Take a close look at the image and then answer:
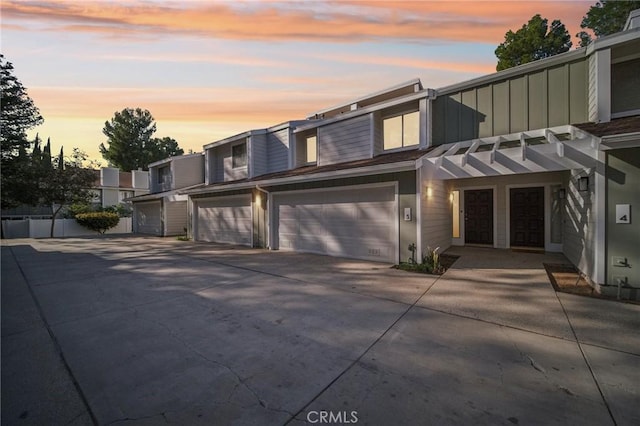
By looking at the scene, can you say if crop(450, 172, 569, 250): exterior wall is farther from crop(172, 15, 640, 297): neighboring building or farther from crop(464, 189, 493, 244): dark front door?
crop(464, 189, 493, 244): dark front door

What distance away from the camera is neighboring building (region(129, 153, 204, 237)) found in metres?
17.3

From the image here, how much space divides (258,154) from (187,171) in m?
7.51

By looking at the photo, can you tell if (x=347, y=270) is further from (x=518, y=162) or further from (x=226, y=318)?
(x=518, y=162)

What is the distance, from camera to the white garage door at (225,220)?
38.8ft

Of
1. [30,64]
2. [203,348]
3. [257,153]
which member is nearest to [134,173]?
[257,153]

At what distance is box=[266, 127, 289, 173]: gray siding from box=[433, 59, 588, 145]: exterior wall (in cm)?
633

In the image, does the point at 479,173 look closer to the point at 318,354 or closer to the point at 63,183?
the point at 318,354

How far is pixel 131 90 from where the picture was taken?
7637 millimetres

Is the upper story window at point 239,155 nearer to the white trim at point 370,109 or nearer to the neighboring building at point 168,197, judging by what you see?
the white trim at point 370,109

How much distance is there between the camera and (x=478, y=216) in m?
10.2

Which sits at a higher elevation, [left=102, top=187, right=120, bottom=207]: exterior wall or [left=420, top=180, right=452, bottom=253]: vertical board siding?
[left=102, top=187, right=120, bottom=207]: exterior wall

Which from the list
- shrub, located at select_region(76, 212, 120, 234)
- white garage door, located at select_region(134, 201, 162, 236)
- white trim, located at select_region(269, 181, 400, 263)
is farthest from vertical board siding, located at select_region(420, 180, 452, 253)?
→ shrub, located at select_region(76, 212, 120, 234)

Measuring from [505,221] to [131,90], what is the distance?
12.5 metres

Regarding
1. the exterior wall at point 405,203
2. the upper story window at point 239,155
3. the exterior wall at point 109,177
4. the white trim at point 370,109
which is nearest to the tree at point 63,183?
the exterior wall at point 109,177
